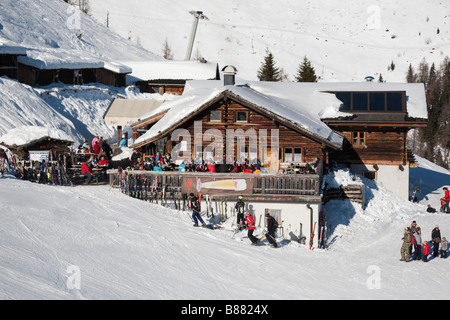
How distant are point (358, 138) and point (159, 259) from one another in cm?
1836

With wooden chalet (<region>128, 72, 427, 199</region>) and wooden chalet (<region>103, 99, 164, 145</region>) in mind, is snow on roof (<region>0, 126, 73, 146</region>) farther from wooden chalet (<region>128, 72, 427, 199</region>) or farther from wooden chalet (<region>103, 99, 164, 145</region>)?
wooden chalet (<region>103, 99, 164, 145</region>)

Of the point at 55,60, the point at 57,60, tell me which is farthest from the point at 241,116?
the point at 57,60

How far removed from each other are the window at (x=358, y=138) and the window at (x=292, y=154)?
19.0 ft

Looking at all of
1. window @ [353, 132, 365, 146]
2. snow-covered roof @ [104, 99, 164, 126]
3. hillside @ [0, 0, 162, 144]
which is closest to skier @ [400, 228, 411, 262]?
window @ [353, 132, 365, 146]

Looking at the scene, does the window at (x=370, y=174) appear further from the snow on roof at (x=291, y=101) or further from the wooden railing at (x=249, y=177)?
the wooden railing at (x=249, y=177)

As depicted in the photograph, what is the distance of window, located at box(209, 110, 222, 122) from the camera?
29484mm

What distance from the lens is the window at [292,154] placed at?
2923cm

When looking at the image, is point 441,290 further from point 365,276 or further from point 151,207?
point 151,207

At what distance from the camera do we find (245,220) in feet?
75.1

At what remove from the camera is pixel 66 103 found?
46.4 metres

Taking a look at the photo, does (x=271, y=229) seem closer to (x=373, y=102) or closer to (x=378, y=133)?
(x=378, y=133)

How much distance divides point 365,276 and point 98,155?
53.2ft

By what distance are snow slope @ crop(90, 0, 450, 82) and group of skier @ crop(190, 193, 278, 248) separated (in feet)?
240
